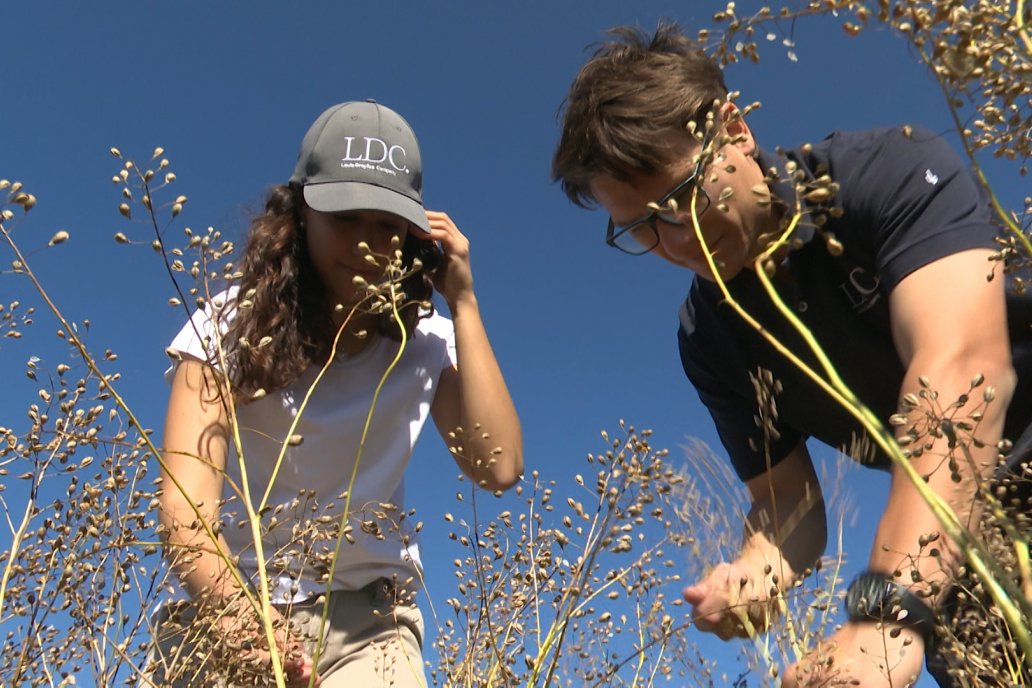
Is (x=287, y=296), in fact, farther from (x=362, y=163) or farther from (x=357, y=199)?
(x=362, y=163)

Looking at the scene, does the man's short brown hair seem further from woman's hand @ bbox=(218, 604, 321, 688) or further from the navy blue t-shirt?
woman's hand @ bbox=(218, 604, 321, 688)

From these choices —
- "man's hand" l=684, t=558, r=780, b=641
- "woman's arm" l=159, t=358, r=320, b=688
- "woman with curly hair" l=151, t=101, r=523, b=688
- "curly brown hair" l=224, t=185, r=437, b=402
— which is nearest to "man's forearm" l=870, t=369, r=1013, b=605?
"man's hand" l=684, t=558, r=780, b=641

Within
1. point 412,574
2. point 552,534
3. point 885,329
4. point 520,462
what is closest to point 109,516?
point 552,534

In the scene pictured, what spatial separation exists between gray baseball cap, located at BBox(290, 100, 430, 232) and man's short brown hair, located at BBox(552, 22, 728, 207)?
0.51 metres

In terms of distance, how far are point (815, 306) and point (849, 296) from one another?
0.11 m

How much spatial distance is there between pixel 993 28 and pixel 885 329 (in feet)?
4.39

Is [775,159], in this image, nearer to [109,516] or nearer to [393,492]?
[393,492]

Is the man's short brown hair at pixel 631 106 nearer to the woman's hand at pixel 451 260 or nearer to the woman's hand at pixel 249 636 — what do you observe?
the woman's hand at pixel 451 260

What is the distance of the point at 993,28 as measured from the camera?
0.78 m

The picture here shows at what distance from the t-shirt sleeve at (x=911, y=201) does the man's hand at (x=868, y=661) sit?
79cm

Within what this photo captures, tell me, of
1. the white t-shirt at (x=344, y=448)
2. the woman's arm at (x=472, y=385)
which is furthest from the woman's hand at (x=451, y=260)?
the white t-shirt at (x=344, y=448)

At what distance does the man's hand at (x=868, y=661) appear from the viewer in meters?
1.06

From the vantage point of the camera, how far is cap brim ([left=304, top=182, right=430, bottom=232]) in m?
2.46

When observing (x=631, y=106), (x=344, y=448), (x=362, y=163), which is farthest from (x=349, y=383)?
(x=631, y=106)
